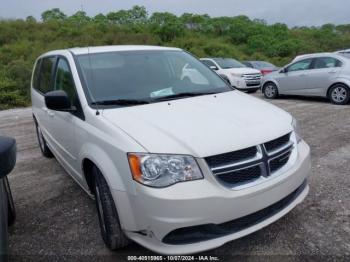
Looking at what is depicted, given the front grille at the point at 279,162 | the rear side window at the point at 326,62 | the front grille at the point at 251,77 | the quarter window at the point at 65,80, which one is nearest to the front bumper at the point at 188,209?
the front grille at the point at 279,162

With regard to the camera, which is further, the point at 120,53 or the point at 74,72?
the point at 120,53

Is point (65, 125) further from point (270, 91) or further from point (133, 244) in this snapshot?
point (270, 91)

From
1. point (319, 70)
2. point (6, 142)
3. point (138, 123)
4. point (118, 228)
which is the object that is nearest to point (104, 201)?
point (118, 228)

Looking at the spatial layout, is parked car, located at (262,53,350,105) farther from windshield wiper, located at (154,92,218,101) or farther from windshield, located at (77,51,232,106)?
windshield wiper, located at (154,92,218,101)

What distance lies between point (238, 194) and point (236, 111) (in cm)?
87

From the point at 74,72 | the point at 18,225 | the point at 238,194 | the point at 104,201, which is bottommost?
the point at 18,225

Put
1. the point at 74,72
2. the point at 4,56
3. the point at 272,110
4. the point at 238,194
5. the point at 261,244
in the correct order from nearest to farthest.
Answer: the point at 238,194 → the point at 261,244 → the point at 272,110 → the point at 74,72 → the point at 4,56

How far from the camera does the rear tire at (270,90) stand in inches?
445

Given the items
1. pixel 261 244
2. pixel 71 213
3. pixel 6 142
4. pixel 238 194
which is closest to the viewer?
pixel 6 142

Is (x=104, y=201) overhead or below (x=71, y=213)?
overhead

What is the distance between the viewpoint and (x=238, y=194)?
7.72 ft

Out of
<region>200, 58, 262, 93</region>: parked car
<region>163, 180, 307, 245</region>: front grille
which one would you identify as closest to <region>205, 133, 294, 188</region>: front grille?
<region>163, 180, 307, 245</region>: front grille

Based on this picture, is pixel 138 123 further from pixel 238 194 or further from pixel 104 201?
pixel 238 194

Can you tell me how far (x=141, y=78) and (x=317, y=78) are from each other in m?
7.96
